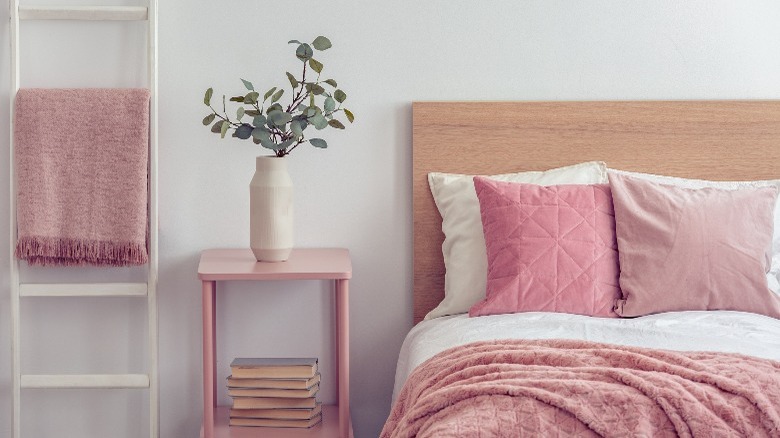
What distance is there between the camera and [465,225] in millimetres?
2564

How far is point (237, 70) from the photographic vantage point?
267 centimetres

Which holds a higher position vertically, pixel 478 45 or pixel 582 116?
pixel 478 45

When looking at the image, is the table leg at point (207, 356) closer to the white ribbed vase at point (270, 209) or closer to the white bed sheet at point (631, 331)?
the white ribbed vase at point (270, 209)

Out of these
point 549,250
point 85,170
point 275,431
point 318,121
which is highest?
point 318,121

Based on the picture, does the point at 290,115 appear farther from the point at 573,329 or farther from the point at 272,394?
the point at 573,329

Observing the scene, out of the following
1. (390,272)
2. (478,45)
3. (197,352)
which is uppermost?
(478,45)

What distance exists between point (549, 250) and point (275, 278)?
68 centimetres

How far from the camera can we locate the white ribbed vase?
2.46 m

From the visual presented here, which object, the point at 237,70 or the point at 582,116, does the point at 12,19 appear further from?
the point at 582,116

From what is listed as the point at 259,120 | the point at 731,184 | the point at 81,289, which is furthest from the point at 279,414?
the point at 731,184

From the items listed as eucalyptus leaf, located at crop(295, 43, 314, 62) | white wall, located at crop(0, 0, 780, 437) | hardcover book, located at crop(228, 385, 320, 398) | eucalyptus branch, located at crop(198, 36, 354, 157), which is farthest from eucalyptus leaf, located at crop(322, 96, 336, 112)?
hardcover book, located at crop(228, 385, 320, 398)

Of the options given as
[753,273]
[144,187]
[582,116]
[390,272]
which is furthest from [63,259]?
[753,273]

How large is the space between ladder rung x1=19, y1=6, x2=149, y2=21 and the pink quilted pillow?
1043 mm

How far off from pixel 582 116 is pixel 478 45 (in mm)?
352
